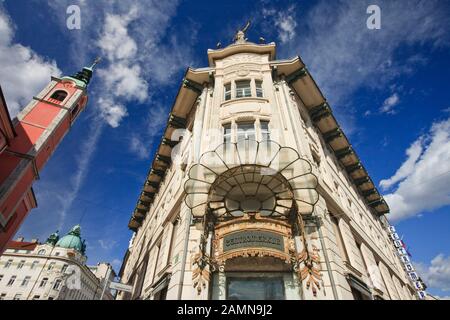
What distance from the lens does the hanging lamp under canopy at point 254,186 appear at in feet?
31.9

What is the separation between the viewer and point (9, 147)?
23.9 metres

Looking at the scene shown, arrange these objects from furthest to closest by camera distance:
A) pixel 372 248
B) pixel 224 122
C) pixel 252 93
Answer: pixel 372 248
pixel 252 93
pixel 224 122

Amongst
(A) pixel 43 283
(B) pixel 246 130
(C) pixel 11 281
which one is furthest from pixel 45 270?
(B) pixel 246 130

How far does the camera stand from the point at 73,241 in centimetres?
8425

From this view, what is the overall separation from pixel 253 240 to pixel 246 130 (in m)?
6.67

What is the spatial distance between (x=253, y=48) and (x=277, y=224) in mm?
14252

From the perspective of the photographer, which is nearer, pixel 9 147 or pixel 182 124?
pixel 182 124

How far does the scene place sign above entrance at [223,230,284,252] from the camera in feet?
27.6

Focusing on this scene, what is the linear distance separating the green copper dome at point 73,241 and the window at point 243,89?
301 feet

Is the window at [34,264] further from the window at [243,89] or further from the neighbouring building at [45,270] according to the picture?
the window at [243,89]

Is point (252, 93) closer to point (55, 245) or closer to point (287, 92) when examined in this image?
point (287, 92)

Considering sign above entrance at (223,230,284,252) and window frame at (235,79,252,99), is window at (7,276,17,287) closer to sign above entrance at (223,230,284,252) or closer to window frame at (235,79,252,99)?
window frame at (235,79,252,99)

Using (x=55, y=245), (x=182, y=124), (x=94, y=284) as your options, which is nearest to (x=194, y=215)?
(x=182, y=124)
